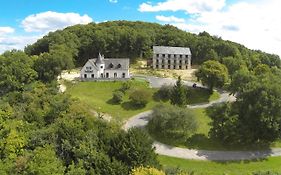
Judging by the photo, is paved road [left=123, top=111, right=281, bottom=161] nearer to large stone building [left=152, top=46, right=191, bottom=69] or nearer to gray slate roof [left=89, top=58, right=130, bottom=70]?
gray slate roof [left=89, top=58, right=130, bottom=70]

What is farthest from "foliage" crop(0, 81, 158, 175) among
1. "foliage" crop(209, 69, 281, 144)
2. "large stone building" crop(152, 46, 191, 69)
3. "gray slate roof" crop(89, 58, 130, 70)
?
"large stone building" crop(152, 46, 191, 69)

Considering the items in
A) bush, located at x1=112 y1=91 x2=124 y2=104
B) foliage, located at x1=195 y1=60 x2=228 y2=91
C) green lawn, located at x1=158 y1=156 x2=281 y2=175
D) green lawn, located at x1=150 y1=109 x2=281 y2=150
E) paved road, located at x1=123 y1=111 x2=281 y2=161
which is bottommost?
green lawn, located at x1=158 y1=156 x2=281 y2=175

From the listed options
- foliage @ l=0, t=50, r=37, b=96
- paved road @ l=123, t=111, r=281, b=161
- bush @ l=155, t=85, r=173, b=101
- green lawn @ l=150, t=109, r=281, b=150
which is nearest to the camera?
paved road @ l=123, t=111, r=281, b=161

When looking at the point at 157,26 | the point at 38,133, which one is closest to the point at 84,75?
the point at 38,133

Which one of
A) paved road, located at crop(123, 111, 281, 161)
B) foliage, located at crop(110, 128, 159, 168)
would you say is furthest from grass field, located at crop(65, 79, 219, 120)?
foliage, located at crop(110, 128, 159, 168)

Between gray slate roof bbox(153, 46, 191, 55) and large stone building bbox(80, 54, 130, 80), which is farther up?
gray slate roof bbox(153, 46, 191, 55)

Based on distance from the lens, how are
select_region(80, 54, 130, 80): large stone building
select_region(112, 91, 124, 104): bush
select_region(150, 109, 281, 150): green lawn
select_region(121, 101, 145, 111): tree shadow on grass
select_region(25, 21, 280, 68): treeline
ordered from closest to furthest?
1. select_region(150, 109, 281, 150): green lawn
2. select_region(121, 101, 145, 111): tree shadow on grass
3. select_region(112, 91, 124, 104): bush
4. select_region(80, 54, 130, 80): large stone building
5. select_region(25, 21, 280, 68): treeline

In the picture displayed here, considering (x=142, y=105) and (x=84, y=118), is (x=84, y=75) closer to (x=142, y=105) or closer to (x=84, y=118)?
(x=142, y=105)

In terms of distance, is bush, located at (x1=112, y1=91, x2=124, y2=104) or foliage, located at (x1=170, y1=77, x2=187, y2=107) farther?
bush, located at (x1=112, y1=91, x2=124, y2=104)
